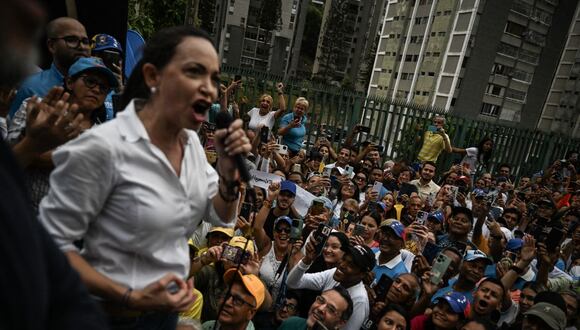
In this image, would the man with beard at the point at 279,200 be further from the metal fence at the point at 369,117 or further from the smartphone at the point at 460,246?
the metal fence at the point at 369,117

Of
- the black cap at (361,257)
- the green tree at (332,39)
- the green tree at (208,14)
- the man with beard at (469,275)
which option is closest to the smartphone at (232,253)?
the black cap at (361,257)

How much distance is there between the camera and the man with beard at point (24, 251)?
1.81 ft

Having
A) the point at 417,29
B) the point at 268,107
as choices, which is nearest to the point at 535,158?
the point at 268,107

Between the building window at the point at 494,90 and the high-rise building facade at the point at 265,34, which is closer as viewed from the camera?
the building window at the point at 494,90

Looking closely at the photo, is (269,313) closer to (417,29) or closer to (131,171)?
(131,171)

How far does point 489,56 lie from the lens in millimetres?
40906

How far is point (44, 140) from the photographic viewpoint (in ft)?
5.15

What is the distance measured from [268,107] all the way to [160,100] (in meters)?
6.04

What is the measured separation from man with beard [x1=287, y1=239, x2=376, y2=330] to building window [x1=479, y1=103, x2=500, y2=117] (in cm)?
4473

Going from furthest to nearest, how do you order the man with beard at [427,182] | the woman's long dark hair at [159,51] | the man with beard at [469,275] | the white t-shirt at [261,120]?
the white t-shirt at [261,120] < the man with beard at [427,182] < the man with beard at [469,275] < the woman's long dark hair at [159,51]

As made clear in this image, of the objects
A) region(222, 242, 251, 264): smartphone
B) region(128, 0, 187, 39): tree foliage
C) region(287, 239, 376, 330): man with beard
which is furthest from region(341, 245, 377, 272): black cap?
region(128, 0, 187, 39): tree foliage

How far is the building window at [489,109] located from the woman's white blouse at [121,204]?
47113mm

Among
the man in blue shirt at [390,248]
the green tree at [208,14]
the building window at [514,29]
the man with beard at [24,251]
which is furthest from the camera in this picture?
the green tree at [208,14]

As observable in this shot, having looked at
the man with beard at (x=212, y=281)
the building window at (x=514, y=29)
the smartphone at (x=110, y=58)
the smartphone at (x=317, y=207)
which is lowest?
the man with beard at (x=212, y=281)
